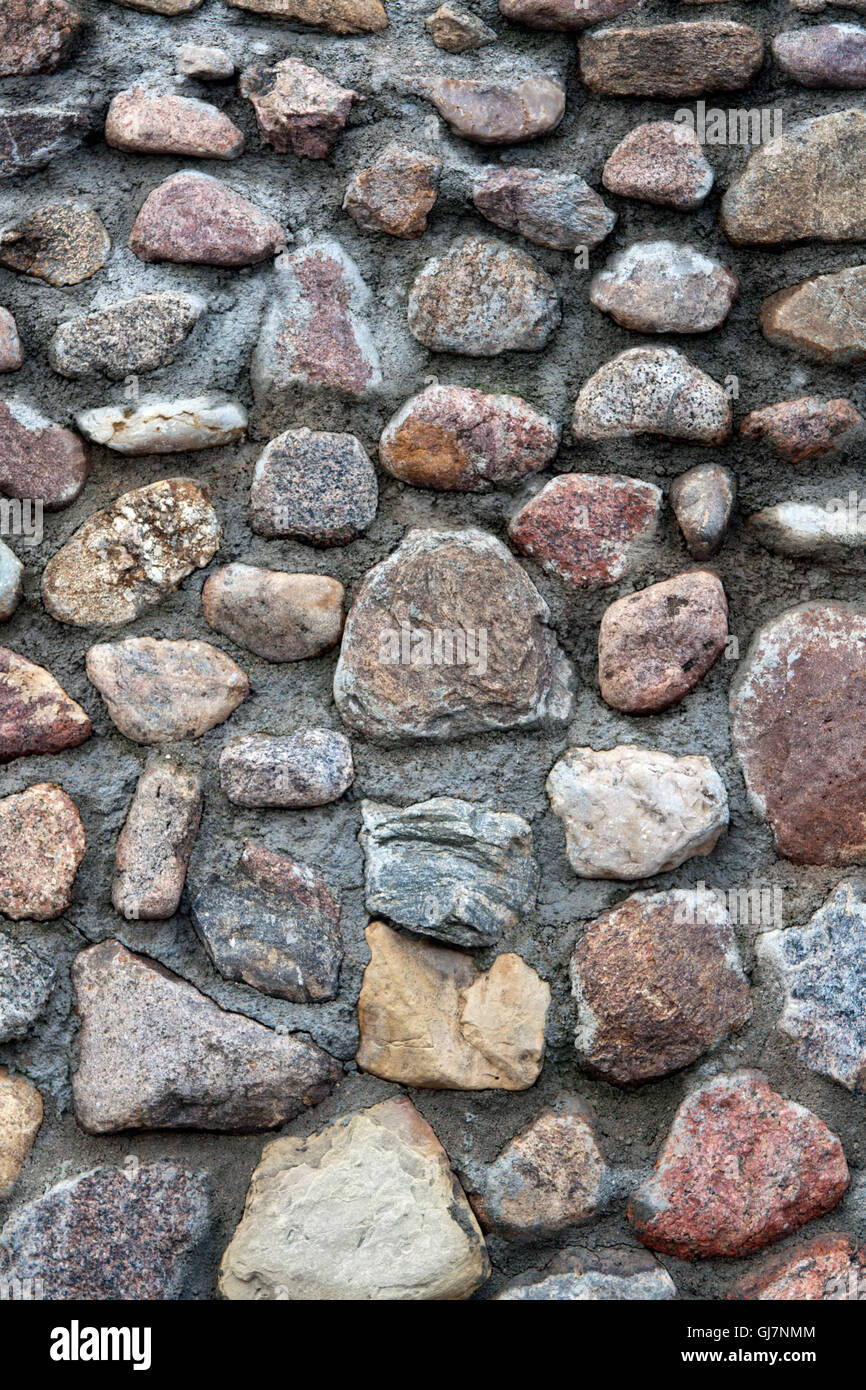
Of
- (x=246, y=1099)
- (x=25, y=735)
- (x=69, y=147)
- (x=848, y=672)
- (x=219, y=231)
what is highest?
(x=69, y=147)

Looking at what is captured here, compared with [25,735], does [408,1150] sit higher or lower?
lower

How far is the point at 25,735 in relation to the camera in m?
1.51

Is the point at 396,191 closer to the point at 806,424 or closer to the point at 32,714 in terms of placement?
the point at 806,424

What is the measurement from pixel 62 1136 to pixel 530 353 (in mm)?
1334

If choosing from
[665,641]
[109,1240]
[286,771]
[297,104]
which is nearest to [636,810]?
[665,641]

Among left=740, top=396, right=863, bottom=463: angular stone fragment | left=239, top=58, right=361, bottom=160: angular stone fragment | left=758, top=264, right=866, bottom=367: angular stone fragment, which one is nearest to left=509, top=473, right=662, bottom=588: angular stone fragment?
left=740, top=396, right=863, bottom=463: angular stone fragment

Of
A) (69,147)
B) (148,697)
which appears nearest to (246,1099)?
(148,697)

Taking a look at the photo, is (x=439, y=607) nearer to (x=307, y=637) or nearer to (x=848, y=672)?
(x=307, y=637)

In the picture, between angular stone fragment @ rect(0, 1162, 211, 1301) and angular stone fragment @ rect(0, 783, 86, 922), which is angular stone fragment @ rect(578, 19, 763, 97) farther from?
angular stone fragment @ rect(0, 1162, 211, 1301)

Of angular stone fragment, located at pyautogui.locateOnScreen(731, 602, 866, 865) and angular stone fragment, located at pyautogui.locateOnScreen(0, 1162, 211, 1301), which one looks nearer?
angular stone fragment, located at pyautogui.locateOnScreen(0, 1162, 211, 1301)

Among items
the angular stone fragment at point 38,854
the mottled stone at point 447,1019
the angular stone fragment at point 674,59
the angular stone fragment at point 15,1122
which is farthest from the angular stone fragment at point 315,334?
the angular stone fragment at point 15,1122

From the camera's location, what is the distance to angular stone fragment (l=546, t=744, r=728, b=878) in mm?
1465

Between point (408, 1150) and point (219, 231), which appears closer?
point (408, 1150)

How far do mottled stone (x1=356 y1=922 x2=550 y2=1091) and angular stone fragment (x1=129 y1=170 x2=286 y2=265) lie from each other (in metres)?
1.04
